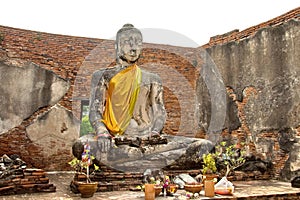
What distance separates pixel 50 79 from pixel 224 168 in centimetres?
456

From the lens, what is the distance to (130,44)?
18.9 ft

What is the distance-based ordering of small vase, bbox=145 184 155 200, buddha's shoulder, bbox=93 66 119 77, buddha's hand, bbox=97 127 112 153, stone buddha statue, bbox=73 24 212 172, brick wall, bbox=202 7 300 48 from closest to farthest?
small vase, bbox=145 184 155 200 < buddha's hand, bbox=97 127 112 153 < stone buddha statue, bbox=73 24 212 172 < buddha's shoulder, bbox=93 66 119 77 < brick wall, bbox=202 7 300 48

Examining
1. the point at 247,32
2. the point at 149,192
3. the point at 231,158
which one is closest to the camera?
the point at 149,192

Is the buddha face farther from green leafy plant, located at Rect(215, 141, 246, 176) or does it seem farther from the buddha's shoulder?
green leafy plant, located at Rect(215, 141, 246, 176)

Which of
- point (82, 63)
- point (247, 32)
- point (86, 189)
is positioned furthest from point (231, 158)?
point (82, 63)

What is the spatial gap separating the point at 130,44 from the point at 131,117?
3.90ft

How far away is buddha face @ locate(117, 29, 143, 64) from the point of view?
5773 millimetres

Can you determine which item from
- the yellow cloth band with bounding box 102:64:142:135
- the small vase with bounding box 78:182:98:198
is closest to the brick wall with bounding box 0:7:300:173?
the yellow cloth band with bounding box 102:64:142:135

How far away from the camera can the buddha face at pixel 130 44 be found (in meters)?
5.77

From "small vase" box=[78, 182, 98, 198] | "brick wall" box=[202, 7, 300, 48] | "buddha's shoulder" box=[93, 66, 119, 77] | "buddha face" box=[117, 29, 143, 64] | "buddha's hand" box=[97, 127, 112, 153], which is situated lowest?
"small vase" box=[78, 182, 98, 198]

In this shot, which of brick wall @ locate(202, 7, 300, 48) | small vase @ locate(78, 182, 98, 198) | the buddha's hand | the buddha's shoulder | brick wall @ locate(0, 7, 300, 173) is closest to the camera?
small vase @ locate(78, 182, 98, 198)

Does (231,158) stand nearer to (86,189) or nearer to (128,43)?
(128,43)

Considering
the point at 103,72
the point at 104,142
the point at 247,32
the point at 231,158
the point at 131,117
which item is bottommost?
the point at 231,158

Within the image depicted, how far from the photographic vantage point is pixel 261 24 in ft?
22.5
